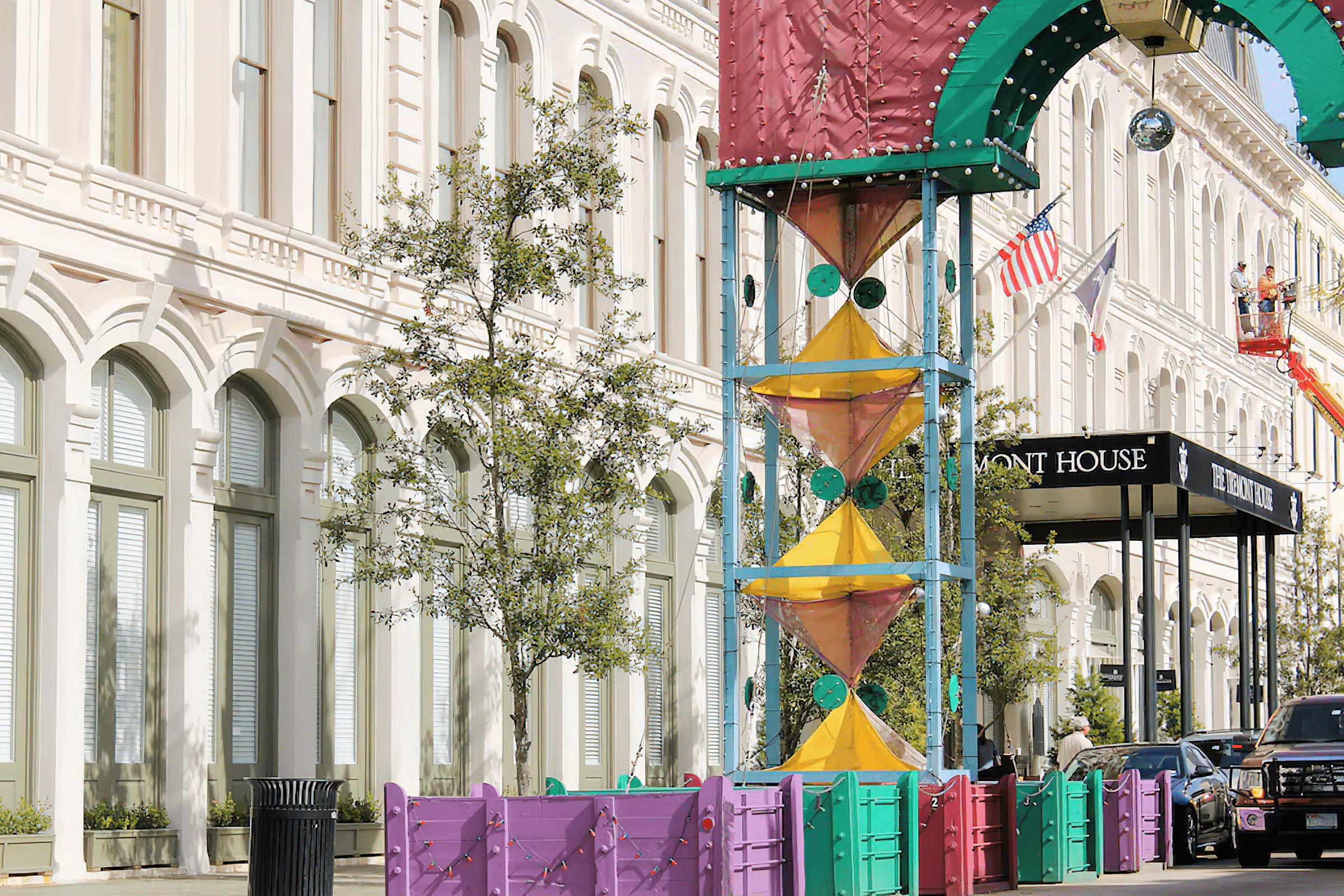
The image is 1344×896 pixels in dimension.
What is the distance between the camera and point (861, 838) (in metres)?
17.6

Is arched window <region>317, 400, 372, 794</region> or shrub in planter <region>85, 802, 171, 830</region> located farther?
arched window <region>317, 400, 372, 794</region>

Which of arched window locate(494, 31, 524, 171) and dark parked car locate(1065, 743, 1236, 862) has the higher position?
→ arched window locate(494, 31, 524, 171)

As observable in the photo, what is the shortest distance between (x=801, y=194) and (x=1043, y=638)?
944 inches

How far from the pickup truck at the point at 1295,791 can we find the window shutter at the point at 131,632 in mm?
12263

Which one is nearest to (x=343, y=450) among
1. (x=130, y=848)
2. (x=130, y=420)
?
(x=130, y=420)

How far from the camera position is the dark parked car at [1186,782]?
26141mm

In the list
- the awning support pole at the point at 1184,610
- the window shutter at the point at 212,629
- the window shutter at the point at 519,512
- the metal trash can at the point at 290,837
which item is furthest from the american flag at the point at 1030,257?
the metal trash can at the point at 290,837

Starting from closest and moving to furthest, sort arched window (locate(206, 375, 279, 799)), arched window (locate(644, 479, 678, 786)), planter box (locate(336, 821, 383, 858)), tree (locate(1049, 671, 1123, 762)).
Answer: arched window (locate(206, 375, 279, 799)) < planter box (locate(336, 821, 383, 858)) < arched window (locate(644, 479, 678, 786)) < tree (locate(1049, 671, 1123, 762))

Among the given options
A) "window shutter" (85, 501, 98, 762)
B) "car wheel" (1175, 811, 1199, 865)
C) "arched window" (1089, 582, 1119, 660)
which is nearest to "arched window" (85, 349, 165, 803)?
"window shutter" (85, 501, 98, 762)

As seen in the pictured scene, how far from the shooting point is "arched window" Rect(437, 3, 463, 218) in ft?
89.8

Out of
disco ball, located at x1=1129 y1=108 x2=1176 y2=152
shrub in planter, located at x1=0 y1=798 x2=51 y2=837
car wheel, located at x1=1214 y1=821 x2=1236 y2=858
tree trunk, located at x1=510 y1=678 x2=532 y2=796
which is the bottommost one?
car wheel, located at x1=1214 y1=821 x2=1236 y2=858

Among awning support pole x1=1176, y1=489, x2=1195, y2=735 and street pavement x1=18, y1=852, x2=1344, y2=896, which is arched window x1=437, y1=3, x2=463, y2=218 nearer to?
street pavement x1=18, y1=852, x2=1344, y2=896

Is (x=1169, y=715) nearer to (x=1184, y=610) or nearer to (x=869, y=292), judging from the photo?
(x=1184, y=610)

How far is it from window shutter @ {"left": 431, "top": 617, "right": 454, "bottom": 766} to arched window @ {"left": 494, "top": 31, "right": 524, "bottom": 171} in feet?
20.9
